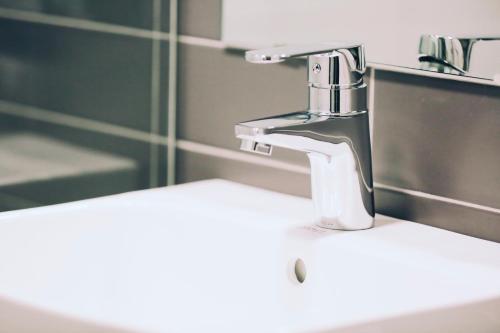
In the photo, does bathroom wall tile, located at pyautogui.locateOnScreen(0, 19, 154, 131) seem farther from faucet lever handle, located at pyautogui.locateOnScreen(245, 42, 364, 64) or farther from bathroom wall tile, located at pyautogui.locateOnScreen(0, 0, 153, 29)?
faucet lever handle, located at pyautogui.locateOnScreen(245, 42, 364, 64)

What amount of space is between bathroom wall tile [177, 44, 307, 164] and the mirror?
31 millimetres

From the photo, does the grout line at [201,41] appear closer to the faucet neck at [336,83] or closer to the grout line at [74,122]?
the grout line at [74,122]

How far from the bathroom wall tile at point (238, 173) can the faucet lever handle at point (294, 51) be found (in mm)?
205

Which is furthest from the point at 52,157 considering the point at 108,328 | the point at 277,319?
the point at 108,328

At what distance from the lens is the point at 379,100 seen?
97 cm

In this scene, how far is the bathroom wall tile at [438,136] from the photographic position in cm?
89

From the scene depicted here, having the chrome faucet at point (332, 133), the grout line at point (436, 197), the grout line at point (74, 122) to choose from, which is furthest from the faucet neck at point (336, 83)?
the grout line at point (74, 122)

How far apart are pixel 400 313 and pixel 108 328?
0.70 feet

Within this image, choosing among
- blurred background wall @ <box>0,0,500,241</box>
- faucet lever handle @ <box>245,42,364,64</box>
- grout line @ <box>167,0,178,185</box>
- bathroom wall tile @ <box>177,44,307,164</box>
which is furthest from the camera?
grout line @ <box>167,0,178,185</box>

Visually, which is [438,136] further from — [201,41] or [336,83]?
[201,41]

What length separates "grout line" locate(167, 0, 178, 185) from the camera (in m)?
1.17

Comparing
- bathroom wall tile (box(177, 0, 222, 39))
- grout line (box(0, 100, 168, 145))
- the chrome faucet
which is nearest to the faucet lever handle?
the chrome faucet

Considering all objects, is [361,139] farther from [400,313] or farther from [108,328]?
[108,328]

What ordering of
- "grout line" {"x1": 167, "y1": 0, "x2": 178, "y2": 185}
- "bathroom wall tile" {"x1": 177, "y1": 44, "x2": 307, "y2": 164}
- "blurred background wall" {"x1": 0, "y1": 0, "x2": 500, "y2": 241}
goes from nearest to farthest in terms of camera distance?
1. "blurred background wall" {"x1": 0, "y1": 0, "x2": 500, "y2": 241}
2. "bathroom wall tile" {"x1": 177, "y1": 44, "x2": 307, "y2": 164}
3. "grout line" {"x1": 167, "y1": 0, "x2": 178, "y2": 185}
